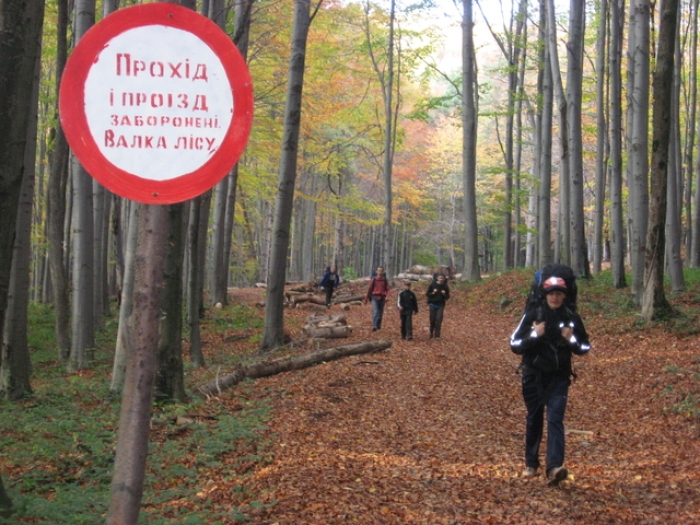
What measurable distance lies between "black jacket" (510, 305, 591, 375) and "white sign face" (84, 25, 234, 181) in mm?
3963

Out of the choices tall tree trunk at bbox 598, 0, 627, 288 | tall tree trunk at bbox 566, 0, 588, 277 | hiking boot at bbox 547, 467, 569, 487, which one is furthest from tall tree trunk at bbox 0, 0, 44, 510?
tall tree trunk at bbox 566, 0, 588, 277

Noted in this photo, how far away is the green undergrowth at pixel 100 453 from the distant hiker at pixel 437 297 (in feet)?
23.0

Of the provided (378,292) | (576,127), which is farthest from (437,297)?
(576,127)

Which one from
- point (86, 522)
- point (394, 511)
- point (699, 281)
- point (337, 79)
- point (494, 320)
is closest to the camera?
point (86, 522)

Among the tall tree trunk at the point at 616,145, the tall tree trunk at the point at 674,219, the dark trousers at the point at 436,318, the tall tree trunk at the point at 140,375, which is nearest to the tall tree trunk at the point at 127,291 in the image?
the tall tree trunk at the point at 140,375

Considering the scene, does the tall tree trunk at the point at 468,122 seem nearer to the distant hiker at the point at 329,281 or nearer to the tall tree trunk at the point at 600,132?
the tall tree trunk at the point at 600,132

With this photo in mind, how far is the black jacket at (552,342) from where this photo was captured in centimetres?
562

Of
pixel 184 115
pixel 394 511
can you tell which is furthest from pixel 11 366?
pixel 184 115

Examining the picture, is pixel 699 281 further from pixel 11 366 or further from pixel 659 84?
pixel 11 366

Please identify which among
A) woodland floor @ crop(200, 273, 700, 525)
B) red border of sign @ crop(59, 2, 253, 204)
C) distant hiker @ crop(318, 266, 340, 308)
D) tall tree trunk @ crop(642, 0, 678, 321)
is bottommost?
woodland floor @ crop(200, 273, 700, 525)

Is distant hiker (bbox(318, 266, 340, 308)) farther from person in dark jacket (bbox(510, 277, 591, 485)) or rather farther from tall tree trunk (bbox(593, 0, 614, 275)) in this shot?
person in dark jacket (bbox(510, 277, 591, 485))

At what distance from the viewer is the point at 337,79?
97.1 ft

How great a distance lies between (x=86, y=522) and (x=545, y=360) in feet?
13.0

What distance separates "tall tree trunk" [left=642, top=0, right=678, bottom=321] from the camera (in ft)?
40.7
